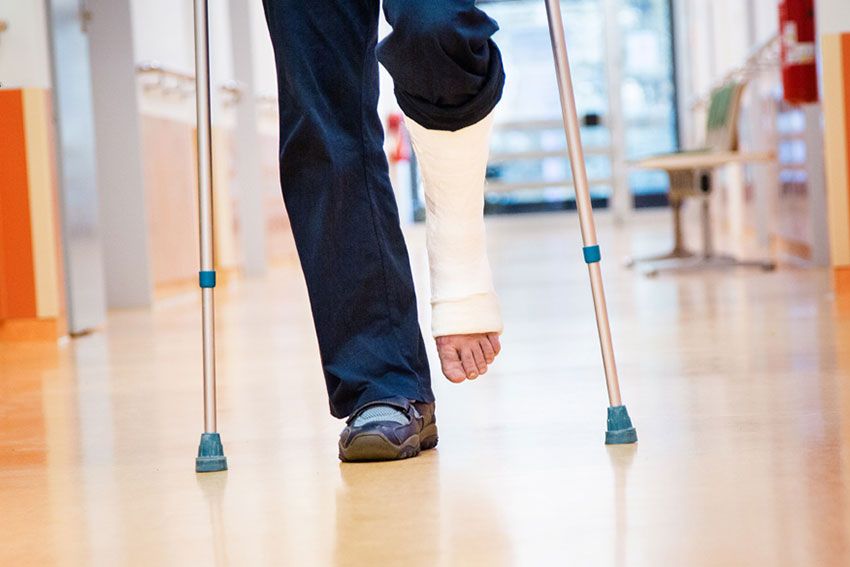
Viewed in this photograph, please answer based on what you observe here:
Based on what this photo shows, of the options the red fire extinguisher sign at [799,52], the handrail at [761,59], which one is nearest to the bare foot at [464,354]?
the red fire extinguisher sign at [799,52]

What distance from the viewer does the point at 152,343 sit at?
317 centimetres

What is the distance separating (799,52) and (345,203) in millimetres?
2866

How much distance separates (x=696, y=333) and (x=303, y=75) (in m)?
1.38

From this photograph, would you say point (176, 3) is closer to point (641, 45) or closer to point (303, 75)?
point (303, 75)

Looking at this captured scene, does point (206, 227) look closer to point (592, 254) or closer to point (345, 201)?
point (345, 201)

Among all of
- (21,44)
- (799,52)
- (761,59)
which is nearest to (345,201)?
(21,44)

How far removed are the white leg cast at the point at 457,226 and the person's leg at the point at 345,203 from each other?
8 cm

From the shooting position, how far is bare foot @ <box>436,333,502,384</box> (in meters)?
1.45

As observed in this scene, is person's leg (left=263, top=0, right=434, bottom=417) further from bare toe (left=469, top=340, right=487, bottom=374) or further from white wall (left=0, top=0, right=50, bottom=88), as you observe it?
white wall (left=0, top=0, right=50, bottom=88)

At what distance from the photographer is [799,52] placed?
399 cm

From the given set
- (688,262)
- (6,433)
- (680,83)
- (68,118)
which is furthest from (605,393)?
(680,83)

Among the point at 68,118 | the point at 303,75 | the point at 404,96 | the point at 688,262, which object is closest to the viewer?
the point at 404,96

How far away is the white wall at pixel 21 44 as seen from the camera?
11.2ft

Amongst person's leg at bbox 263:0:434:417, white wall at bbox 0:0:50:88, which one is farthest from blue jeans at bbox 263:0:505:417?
white wall at bbox 0:0:50:88
